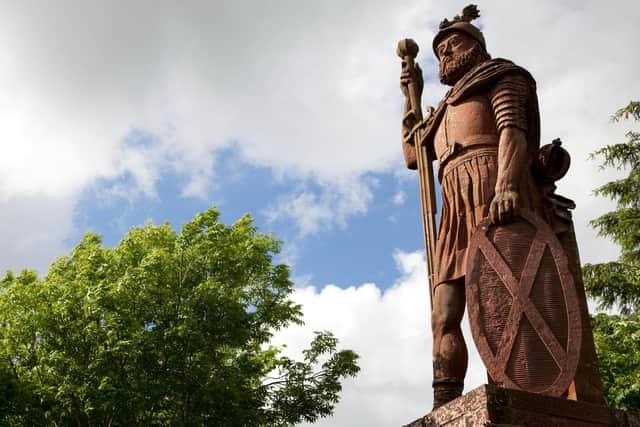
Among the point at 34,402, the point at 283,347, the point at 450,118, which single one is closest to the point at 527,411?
the point at 450,118

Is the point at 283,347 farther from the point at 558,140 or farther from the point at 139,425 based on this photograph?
the point at 558,140

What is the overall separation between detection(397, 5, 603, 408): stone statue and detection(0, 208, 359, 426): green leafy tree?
25.5ft

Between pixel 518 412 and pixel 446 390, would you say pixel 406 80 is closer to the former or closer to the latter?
pixel 446 390

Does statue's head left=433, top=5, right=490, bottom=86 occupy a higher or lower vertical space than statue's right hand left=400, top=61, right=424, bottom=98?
lower

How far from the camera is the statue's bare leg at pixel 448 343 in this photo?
17.6 ft

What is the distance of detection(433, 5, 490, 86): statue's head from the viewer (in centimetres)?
647

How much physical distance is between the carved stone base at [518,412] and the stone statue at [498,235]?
0.20 metres

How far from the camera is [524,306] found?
4969 mm

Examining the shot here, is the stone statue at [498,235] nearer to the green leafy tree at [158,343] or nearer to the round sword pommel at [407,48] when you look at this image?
the round sword pommel at [407,48]

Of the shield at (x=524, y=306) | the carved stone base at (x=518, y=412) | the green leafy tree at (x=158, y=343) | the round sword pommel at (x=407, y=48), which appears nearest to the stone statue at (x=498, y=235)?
the shield at (x=524, y=306)

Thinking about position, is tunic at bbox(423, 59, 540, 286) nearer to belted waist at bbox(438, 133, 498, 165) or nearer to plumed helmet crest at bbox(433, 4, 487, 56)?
belted waist at bbox(438, 133, 498, 165)

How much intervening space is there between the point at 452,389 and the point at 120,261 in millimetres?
11641

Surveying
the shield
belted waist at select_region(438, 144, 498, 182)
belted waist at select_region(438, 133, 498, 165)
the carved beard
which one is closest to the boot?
the shield

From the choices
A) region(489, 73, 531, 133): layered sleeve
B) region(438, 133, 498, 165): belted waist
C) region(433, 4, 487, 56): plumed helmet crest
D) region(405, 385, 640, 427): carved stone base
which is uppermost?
region(433, 4, 487, 56): plumed helmet crest
